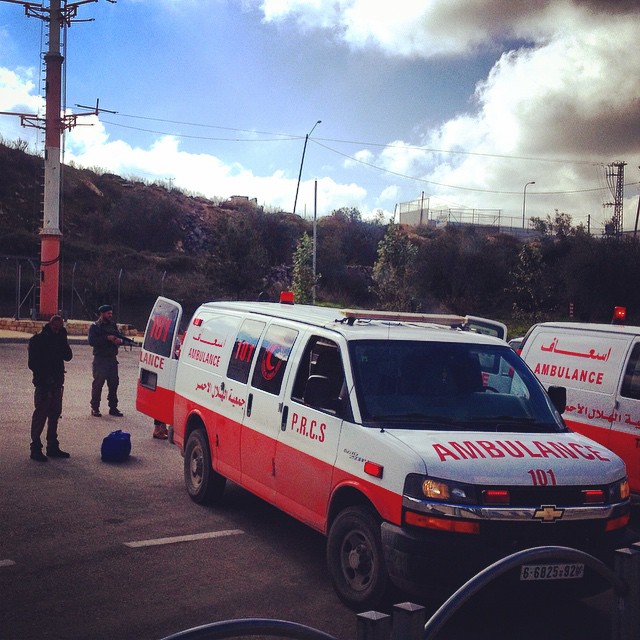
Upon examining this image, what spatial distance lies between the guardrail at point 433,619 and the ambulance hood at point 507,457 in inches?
45.1

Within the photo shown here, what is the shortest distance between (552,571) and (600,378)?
4.01 meters

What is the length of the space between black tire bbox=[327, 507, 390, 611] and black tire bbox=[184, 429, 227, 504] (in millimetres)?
2731

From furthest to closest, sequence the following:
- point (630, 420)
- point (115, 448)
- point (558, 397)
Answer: point (115, 448) < point (630, 420) < point (558, 397)

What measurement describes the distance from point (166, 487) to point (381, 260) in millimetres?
33543

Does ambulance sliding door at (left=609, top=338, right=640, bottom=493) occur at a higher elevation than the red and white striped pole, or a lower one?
lower

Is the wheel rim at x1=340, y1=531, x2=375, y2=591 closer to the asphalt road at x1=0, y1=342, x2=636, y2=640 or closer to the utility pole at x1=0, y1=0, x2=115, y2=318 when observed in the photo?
the asphalt road at x1=0, y1=342, x2=636, y2=640

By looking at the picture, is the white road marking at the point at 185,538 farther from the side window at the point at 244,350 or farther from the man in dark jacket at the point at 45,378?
the man in dark jacket at the point at 45,378

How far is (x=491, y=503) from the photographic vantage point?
535cm

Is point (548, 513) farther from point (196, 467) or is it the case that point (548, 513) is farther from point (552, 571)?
point (196, 467)

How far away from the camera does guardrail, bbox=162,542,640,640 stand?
2.76 meters

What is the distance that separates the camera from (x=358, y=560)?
230 inches

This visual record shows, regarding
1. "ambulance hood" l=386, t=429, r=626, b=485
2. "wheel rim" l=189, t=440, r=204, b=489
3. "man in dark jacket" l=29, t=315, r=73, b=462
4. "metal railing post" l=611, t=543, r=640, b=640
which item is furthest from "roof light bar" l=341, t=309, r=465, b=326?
"man in dark jacket" l=29, t=315, r=73, b=462

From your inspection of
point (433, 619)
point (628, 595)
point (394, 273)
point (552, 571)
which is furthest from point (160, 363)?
point (394, 273)

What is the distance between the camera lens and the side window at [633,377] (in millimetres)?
8625
